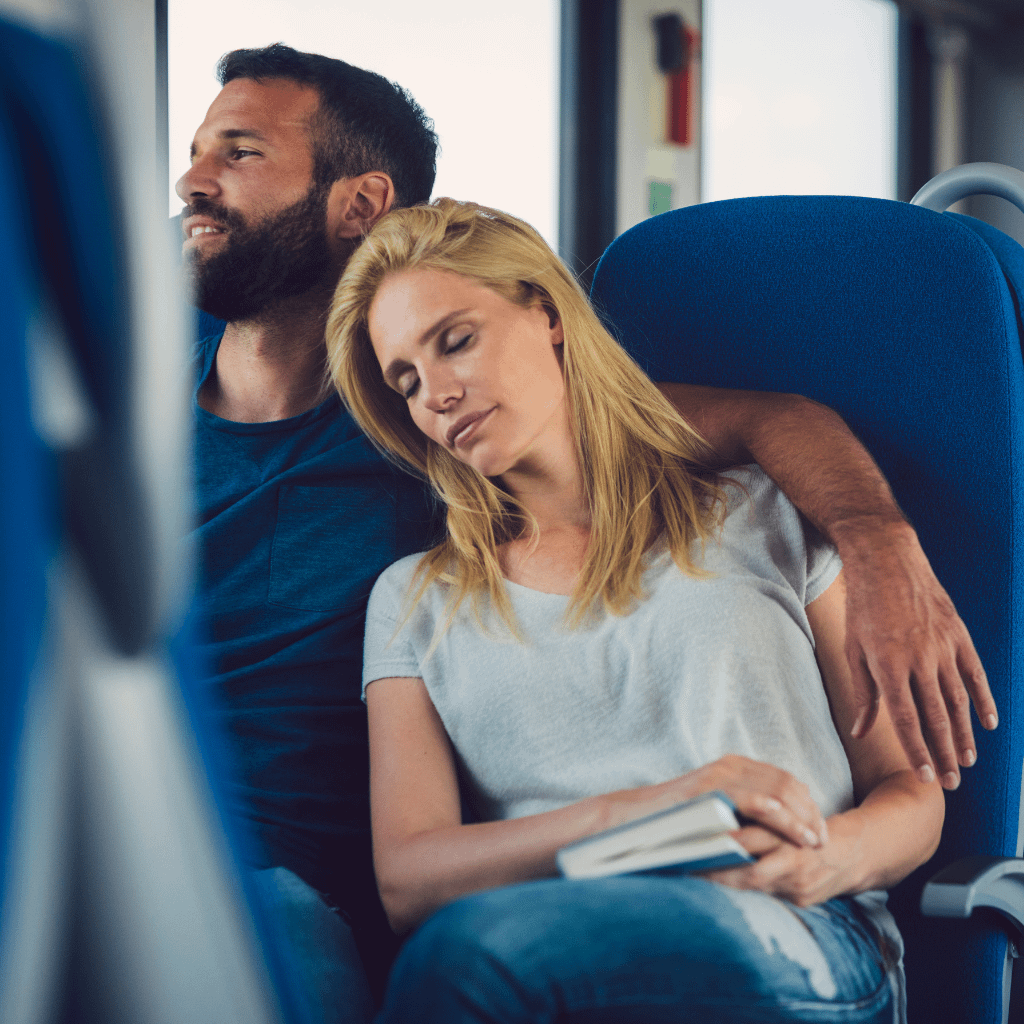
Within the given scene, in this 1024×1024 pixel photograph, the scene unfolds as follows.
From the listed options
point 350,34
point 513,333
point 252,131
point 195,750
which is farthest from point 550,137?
point 195,750

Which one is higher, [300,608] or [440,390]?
[440,390]

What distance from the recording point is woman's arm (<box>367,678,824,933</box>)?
75 centimetres

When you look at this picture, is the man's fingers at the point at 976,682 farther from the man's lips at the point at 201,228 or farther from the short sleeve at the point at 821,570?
the man's lips at the point at 201,228

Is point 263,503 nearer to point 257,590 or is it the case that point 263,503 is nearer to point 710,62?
point 257,590

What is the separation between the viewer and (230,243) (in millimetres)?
1195

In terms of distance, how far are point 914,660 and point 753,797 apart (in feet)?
0.59

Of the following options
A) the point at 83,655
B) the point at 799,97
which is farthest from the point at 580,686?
the point at 799,97

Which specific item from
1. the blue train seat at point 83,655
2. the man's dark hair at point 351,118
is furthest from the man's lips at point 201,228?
the blue train seat at point 83,655

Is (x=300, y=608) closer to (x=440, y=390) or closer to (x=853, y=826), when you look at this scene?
(x=440, y=390)

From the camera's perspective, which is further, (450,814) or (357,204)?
(357,204)

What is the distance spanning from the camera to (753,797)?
0.73 meters

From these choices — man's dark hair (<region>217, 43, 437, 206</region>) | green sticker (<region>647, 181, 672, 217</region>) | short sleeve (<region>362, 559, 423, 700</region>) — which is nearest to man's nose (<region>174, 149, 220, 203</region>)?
man's dark hair (<region>217, 43, 437, 206</region>)

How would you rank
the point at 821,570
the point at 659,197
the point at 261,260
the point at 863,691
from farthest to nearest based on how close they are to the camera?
the point at 659,197, the point at 261,260, the point at 821,570, the point at 863,691

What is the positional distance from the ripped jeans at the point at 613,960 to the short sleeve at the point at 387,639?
307 millimetres
